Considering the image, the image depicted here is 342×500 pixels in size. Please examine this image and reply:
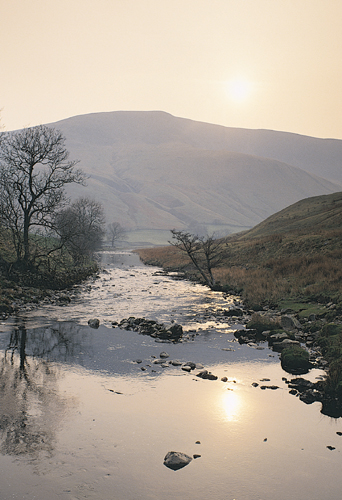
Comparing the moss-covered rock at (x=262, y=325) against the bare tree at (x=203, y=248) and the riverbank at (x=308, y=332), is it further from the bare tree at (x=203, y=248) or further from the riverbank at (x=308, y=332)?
the bare tree at (x=203, y=248)

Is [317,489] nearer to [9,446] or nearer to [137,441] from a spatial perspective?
[137,441]

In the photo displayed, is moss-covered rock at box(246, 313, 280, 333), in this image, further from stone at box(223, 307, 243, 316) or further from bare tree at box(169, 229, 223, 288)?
bare tree at box(169, 229, 223, 288)

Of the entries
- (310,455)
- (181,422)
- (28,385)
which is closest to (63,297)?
(28,385)

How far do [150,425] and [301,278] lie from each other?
22.7 meters

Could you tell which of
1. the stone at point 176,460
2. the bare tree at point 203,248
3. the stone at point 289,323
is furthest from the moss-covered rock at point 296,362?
the bare tree at point 203,248

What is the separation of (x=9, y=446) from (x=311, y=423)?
7349mm

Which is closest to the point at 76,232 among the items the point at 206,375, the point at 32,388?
the point at 32,388

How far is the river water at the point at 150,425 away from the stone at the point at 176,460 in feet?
0.53

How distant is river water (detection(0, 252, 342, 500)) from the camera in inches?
284

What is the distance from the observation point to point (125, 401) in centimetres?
1089

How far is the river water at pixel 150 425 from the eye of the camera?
7207 millimetres

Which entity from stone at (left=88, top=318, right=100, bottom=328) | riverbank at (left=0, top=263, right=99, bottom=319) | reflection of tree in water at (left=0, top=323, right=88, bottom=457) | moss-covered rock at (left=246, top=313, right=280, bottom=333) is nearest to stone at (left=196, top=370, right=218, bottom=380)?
reflection of tree in water at (left=0, top=323, right=88, bottom=457)

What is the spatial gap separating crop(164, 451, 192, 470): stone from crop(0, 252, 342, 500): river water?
16 cm

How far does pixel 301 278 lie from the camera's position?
96.5 feet
